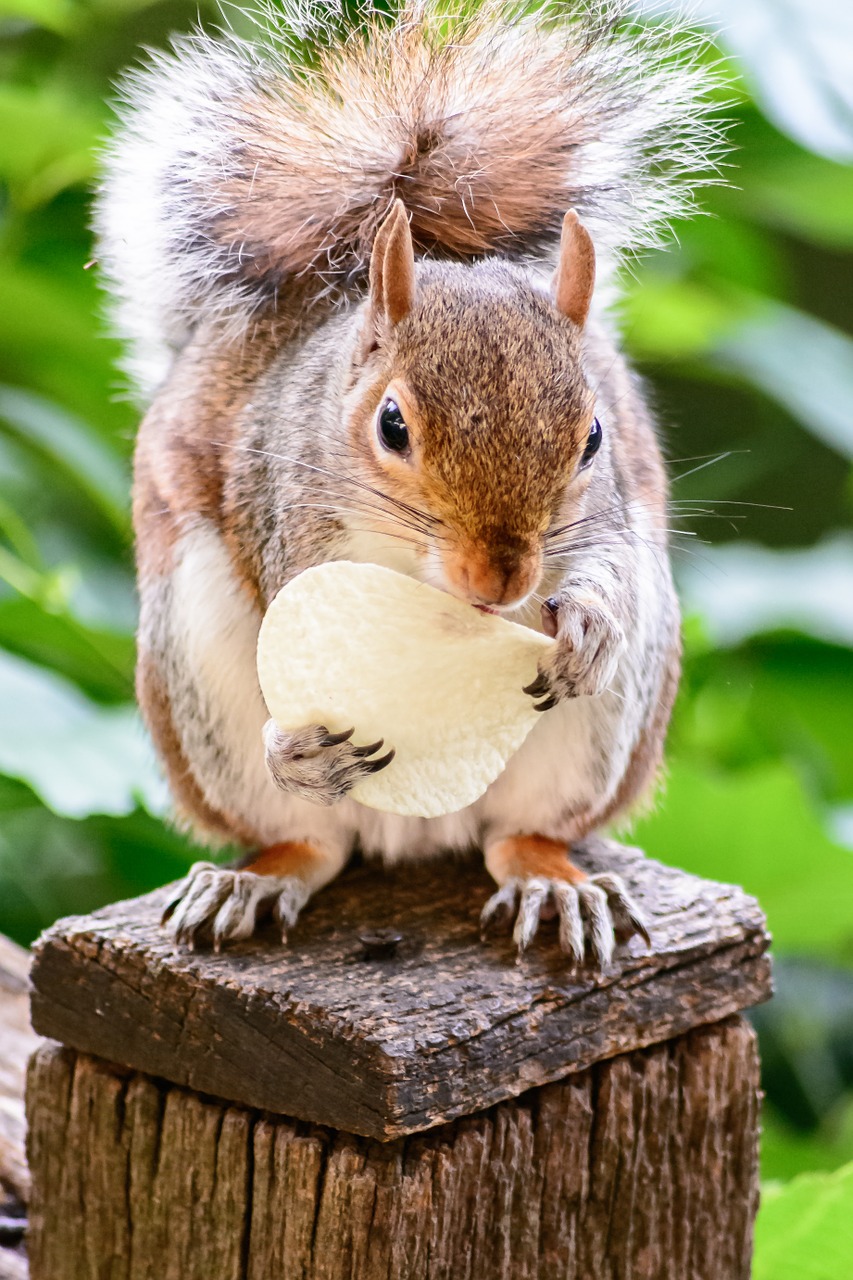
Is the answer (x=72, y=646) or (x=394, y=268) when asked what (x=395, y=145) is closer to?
(x=394, y=268)

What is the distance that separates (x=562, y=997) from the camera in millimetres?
942

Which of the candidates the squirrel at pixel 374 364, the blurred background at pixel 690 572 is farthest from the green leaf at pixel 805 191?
the squirrel at pixel 374 364

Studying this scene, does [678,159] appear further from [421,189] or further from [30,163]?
[30,163]

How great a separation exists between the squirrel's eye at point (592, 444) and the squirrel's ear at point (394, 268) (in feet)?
0.46

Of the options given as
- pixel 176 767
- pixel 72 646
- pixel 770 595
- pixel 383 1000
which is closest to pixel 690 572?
pixel 770 595

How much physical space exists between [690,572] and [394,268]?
1.24m

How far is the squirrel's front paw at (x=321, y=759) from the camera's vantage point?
0.91 meters

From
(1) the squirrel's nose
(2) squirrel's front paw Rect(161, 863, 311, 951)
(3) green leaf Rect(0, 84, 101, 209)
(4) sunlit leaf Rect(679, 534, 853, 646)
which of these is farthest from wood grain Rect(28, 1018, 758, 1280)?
(3) green leaf Rect(0, 84, 101, 209)

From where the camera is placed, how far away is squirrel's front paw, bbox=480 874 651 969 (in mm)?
988

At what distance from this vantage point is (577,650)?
898 mm

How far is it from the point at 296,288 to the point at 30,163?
72 centimetres

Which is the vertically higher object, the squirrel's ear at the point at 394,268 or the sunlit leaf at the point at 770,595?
the squirrel's ear at the point at 394,268

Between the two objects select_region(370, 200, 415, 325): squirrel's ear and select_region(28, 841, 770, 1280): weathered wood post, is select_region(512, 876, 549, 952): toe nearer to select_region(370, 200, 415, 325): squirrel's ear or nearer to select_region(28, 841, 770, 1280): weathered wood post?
select_region(28, 841, 770, 1280): weathered wood post

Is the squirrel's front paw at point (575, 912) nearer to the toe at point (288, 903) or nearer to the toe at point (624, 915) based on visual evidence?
the toe at point (624, 915)
